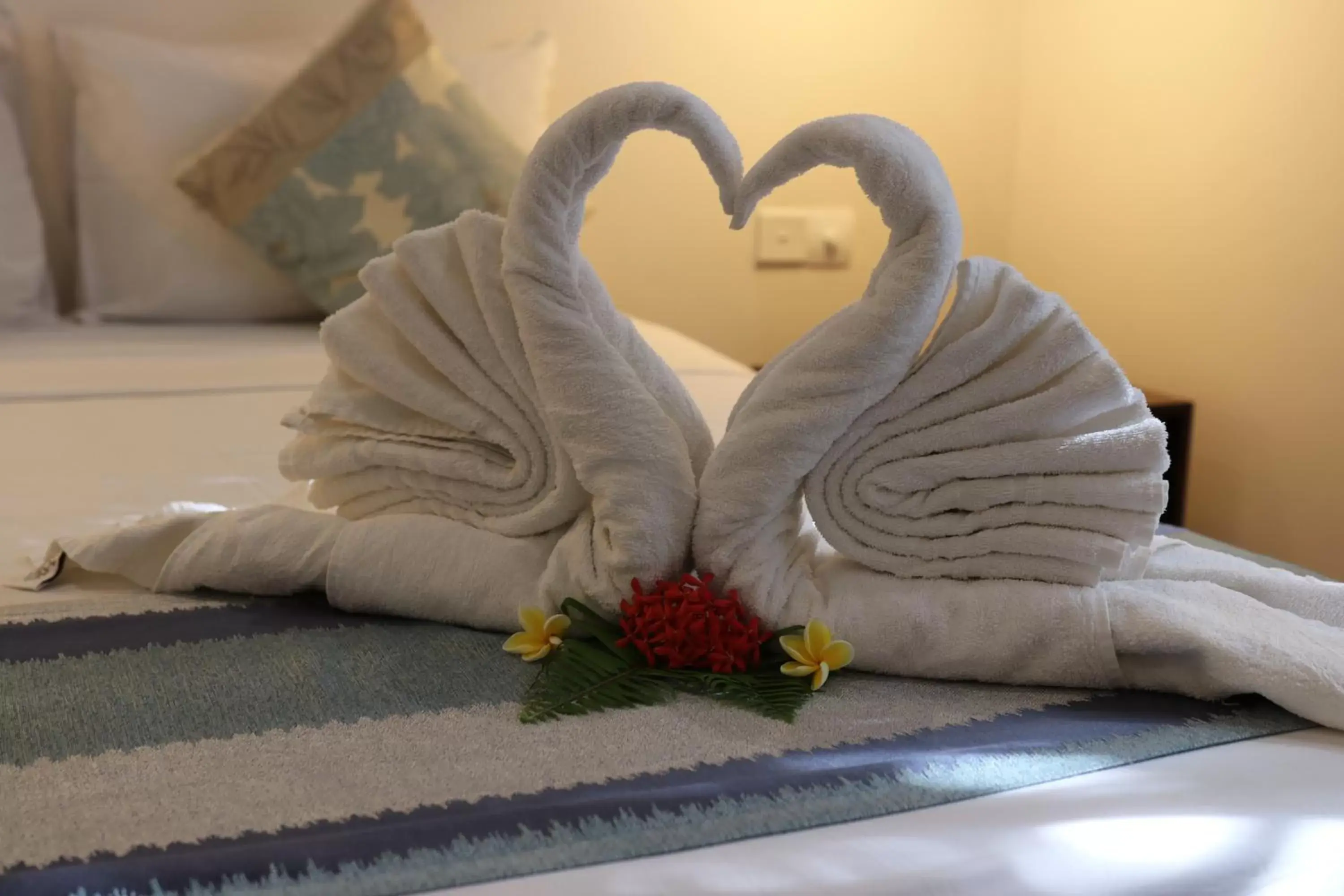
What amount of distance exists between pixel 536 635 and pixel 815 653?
162 mm

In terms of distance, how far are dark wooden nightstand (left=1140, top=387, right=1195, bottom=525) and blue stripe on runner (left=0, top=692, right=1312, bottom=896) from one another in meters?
1.39

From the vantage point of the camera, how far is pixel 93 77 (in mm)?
1819

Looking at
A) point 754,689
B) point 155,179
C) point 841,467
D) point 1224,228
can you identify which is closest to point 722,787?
point 754,689

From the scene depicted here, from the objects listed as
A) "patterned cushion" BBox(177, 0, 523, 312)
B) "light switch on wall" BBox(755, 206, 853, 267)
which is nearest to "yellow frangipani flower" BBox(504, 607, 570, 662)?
"patterned cushion" BBox(177, 0, 523, 312)

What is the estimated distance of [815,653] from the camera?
26.6 inches

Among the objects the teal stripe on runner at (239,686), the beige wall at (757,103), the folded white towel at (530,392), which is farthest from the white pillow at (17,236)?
the teal stripe on runner at (239,686)

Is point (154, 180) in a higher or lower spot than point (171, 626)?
higher

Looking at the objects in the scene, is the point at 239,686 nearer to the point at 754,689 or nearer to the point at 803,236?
the point at 754,689

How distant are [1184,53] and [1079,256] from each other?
430 mm

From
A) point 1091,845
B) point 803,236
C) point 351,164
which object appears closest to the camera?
point 1091,845

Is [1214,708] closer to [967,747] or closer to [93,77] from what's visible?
[967,747]

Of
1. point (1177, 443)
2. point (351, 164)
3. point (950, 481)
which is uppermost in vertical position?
point (351, 164)

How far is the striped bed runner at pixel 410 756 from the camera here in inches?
19.1

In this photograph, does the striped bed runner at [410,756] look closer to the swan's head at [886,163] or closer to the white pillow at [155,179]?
the swan's head at [886,163]
